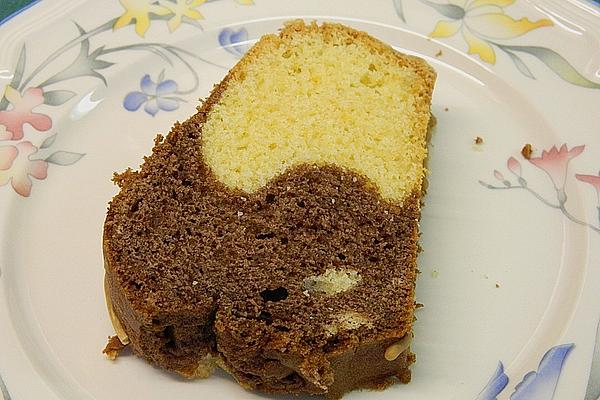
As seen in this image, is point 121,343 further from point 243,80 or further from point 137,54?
point 137,54

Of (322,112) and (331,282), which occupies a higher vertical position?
(322,112)

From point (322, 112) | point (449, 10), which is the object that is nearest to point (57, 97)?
point (322, 112)

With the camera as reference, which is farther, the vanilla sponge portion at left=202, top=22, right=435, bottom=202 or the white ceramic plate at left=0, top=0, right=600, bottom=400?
the vanilla sponge portion at left=202, top=22, right=435, bottom=202

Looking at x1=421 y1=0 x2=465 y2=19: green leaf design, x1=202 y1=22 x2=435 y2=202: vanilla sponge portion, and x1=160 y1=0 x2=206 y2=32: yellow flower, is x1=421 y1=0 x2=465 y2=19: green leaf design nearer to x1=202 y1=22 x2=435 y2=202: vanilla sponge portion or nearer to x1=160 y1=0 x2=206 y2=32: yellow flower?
x1=202 y1=22 x2=435 y2=202: vanilla sponge portion

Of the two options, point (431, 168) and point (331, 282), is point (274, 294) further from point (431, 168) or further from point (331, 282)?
point (431, 168)

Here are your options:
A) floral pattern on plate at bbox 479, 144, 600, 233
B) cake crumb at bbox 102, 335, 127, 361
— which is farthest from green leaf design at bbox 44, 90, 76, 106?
floral pattern on plate at bbox 479, 144, 600, 233

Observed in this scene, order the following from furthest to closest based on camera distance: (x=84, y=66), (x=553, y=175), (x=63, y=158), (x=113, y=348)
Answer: (x=84, y=66) < (x=63, y=158) < (x=553, y=175) < (x=113, y=348)

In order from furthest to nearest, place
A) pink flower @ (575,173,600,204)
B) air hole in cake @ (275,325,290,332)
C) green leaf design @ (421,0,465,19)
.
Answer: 1. green leaf design @ (421,0,465,19)
2. pink flower @ (575,173,600,204)
3. air hole in cake @ (275,325,290,332)

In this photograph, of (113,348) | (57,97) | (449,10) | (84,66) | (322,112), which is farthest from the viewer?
(449,10)
